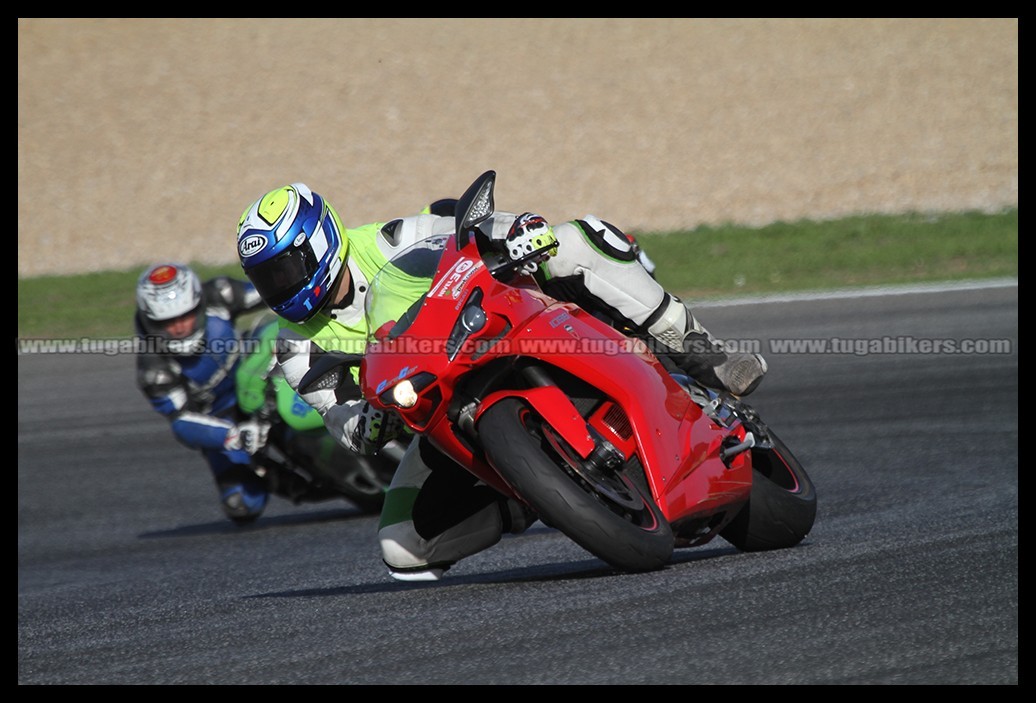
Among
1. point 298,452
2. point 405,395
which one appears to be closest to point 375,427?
point 405,395

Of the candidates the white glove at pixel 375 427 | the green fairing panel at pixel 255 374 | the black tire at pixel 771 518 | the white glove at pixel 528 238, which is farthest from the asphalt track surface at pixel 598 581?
the white glove at pixel 528 238

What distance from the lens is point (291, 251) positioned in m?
5.08

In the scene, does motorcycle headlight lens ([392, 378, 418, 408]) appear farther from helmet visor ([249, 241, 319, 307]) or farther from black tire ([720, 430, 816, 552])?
black tire ([720, 430, 816, 552])

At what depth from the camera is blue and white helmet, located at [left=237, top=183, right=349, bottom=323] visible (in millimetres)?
5066

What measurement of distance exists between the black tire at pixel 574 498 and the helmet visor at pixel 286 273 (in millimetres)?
1098

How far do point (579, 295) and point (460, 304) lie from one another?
86 cm

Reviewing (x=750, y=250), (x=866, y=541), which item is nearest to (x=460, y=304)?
(x=866, y=541)

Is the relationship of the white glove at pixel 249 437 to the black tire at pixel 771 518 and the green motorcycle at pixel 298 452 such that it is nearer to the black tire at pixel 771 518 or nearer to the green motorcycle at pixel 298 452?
the green motorcycle at pixel 298 452

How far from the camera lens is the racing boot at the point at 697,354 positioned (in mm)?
5234

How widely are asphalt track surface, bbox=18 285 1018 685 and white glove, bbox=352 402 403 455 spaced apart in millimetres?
567

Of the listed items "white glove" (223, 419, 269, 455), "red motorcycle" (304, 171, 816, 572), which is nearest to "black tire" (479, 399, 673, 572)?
"red motorcycle" (304, 171, 816, 572)

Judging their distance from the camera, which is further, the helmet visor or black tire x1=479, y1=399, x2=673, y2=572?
the helmet visor
